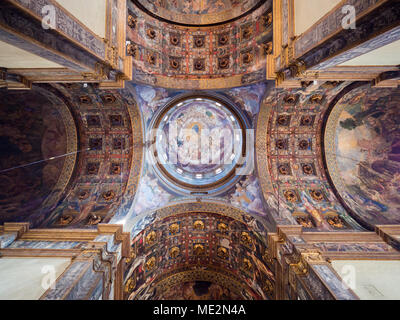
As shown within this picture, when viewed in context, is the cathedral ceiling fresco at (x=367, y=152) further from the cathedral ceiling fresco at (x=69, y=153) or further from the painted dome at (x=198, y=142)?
the cathedral ceiling fresco at (x=69, y=153)

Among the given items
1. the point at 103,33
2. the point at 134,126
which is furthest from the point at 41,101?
the point at 103,33

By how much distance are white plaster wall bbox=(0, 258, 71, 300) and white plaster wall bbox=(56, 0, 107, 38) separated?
27.7 feet

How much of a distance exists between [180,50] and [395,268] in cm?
1418

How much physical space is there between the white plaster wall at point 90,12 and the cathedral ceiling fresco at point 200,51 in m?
2.28

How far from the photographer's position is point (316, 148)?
11773 millimetres

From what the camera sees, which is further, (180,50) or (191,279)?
(191,279)

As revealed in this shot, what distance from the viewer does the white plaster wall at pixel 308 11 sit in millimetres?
5576

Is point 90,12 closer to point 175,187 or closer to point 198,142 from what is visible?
point 175,187

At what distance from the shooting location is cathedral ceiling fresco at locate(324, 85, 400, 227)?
30.3 ft

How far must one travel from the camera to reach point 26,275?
6750 millimetres

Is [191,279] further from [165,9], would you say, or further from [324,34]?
[165,9]

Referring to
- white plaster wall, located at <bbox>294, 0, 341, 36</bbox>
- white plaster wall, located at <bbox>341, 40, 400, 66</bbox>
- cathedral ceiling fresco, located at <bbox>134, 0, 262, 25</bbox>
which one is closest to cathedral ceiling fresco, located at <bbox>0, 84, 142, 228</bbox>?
cathedral ceiling fresco, located at <bbox>134, 0, 262, 25</bbox>

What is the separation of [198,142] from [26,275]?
1136 cm

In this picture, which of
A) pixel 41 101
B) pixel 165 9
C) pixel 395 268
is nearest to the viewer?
pixel 395 268
